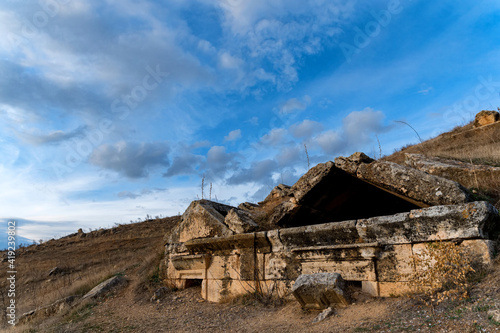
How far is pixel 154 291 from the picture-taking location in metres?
6.43

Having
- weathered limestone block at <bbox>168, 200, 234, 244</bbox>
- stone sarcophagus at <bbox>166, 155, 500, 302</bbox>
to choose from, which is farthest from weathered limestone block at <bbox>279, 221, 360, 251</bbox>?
weathered limestone block at <bbox>168, 200, 234, 244</bbox>

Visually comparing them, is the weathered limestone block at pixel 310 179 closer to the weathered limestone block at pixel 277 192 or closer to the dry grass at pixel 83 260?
the weathered limestone block at pixel 277 192

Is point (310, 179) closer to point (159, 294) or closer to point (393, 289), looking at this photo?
point (393, 289)

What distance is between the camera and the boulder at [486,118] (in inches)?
575

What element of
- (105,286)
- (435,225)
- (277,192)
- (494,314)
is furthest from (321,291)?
(105,286)

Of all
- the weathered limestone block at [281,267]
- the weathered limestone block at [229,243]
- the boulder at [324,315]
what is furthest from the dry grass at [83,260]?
the boulder at [324,315]

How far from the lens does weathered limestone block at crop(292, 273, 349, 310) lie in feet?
12.7

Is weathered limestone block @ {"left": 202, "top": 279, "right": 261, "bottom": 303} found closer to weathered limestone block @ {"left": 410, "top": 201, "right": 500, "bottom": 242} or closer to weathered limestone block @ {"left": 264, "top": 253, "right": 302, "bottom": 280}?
weathered limestone block @ {"left": 264, "top": 253, "right": 302, "bottom": 280}

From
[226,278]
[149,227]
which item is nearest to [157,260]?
[226,278]

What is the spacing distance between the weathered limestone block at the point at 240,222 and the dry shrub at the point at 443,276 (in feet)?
8.81

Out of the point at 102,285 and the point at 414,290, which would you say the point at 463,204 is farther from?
the point at 102,285

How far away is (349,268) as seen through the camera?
171 inches

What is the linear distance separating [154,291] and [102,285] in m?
1.49

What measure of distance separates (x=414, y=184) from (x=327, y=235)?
4.41ft
